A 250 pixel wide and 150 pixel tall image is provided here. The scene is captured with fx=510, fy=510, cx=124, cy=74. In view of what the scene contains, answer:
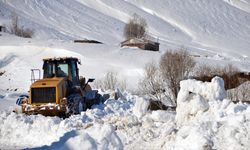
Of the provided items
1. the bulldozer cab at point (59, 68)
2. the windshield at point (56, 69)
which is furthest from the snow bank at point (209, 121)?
the windshield at point (56, 69)

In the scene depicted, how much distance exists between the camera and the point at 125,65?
156 feet

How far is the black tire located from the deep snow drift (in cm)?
97

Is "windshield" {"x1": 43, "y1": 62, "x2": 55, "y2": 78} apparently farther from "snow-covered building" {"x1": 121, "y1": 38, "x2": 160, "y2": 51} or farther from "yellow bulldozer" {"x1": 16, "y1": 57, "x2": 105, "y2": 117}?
"snow-covered building" {"x1": 121, "y1": 38, "x2": 160, "y2": 51}

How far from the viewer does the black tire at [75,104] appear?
17.0 m

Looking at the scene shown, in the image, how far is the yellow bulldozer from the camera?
16797 millimetres

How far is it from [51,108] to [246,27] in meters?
109

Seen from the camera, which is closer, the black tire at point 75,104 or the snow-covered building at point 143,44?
the black tire at point 75,104

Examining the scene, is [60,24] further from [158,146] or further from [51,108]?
[158,146]

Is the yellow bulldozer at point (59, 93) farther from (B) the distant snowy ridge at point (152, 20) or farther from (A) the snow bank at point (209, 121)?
(B) the distant snowy ridge at point (152, 20)

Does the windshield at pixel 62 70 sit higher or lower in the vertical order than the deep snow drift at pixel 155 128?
higher

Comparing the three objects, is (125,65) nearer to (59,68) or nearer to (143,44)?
(143,44)

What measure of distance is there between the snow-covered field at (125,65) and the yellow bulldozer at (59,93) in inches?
35.7

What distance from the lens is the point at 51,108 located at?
16.7 meters

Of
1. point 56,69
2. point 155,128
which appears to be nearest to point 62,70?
point 56,69
